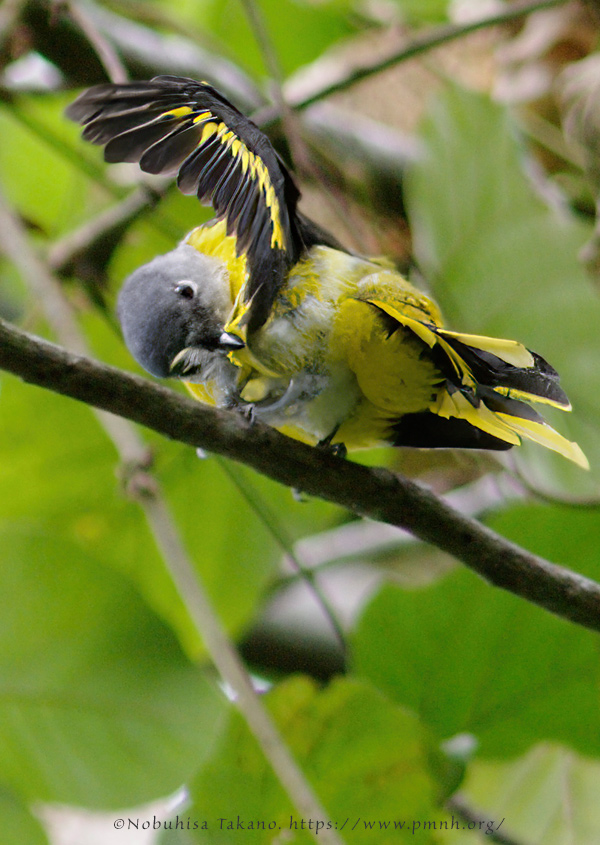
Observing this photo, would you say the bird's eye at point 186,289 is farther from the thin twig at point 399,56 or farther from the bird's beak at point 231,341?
the thin twig at point 399,56

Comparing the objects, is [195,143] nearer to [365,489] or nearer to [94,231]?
[365,489]

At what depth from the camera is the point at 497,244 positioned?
1.12 meters

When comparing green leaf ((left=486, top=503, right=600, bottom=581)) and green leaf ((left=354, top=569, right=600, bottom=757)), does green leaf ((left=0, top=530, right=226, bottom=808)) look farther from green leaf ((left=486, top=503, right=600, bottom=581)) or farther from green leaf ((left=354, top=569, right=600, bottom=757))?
green leaf ((left=486, top=503, right=600, bottom=581))

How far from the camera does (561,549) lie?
90 centimetres

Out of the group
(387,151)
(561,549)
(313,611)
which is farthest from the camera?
(387,151)

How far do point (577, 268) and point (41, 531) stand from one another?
769mm

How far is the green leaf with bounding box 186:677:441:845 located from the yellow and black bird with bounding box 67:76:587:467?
284mm

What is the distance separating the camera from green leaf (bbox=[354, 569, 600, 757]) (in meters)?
0.88

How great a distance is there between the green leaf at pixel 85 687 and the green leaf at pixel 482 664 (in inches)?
9.2

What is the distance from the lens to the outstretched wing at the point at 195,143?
0.47 meters

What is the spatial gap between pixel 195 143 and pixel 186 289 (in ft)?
0.67

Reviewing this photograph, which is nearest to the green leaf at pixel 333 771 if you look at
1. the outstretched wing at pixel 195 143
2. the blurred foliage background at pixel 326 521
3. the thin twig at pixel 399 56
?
the blurred foliage background at pixel 326 521

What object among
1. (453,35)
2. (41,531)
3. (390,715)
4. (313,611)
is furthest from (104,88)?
(313,611)

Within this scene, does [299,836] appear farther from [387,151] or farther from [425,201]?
[387,151]
